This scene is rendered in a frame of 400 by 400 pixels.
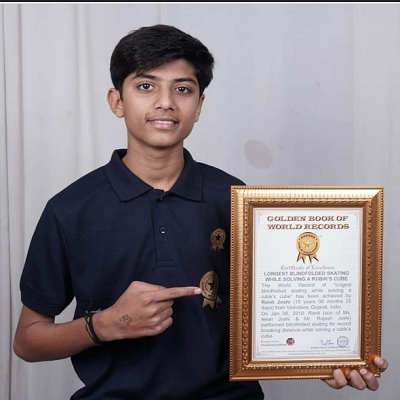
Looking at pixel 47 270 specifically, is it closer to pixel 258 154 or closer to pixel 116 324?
pixel 116 324

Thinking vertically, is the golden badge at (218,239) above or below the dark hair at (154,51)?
below

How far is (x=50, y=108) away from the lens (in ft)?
6.40

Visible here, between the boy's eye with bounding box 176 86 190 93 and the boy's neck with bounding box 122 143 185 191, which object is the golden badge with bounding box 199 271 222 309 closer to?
the boy's neck with bounding box 122 143 185 191

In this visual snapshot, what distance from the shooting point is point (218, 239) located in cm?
138

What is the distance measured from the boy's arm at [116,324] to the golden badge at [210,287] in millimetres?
93

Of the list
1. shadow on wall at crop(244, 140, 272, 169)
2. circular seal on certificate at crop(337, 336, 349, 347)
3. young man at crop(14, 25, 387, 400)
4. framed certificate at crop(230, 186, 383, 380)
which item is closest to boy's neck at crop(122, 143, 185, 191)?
young man at crop(14, 25, 387, 400)

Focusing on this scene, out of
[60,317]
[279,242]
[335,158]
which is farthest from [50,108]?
[279,242]

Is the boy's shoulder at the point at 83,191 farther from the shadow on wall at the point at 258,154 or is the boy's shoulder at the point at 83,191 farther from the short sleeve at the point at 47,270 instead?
the shadow on wall at the point at 258,154

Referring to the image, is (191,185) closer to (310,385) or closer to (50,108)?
(50,108)

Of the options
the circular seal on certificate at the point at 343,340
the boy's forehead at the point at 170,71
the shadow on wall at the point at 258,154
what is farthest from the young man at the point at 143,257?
the shadow on wall at the point at 258,154

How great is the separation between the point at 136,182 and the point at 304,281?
378 millimetres

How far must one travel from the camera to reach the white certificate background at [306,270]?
4.07 ft

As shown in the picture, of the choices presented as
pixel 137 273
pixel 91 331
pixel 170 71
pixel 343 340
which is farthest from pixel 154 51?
pixel 343 340

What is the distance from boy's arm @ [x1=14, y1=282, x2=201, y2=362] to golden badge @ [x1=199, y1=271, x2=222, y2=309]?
93 mm
